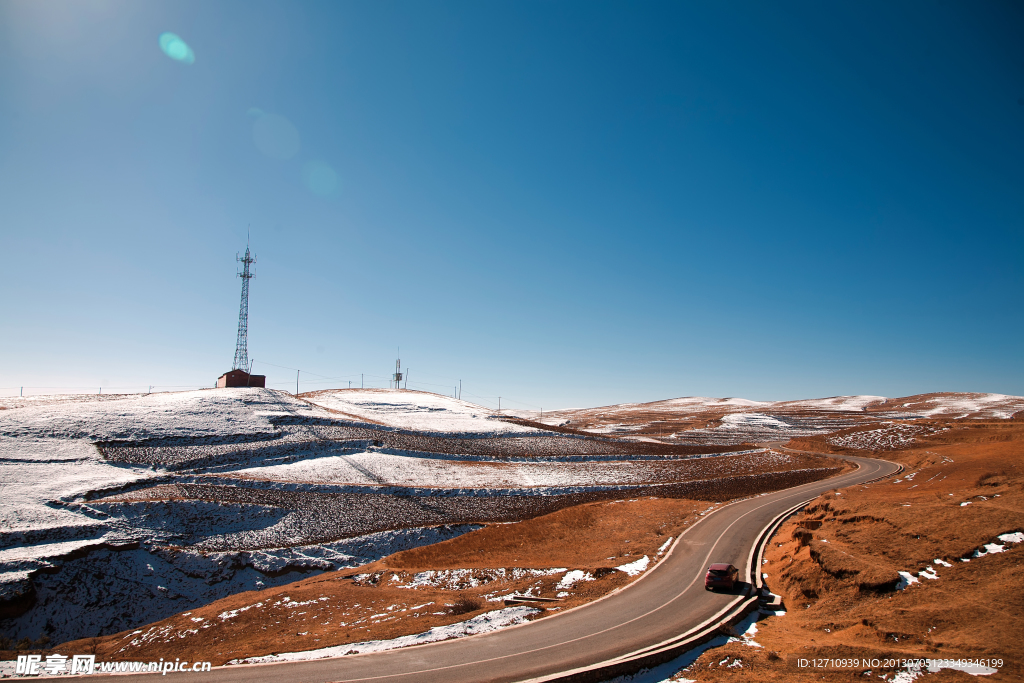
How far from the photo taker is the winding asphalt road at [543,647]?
15.1 m

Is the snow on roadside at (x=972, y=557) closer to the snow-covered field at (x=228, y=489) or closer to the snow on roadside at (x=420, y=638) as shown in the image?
the snow on roadside at (x=420, y=638)

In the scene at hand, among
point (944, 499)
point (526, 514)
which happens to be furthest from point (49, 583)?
point (944, 499)

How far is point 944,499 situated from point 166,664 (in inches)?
1605

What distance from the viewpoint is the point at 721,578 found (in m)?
21.7

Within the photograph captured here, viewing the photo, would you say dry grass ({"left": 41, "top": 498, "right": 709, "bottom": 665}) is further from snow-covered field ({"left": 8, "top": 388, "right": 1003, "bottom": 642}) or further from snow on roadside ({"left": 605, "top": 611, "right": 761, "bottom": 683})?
snow on roadside ({"left": 605, "top": 611, "right": 761, "bottom": 683})

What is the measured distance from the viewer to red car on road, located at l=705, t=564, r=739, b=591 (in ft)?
70.9

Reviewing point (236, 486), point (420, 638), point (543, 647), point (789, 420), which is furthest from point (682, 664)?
point (789, 420)

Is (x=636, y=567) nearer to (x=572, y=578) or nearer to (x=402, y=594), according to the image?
(x=572, y=578)

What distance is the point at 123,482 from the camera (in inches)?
1460

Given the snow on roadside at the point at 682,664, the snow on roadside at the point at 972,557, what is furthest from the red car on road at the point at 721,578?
the snow on roadside at the point at 972,557

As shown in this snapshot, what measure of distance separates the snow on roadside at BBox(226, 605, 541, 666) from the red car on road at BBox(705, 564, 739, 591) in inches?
347

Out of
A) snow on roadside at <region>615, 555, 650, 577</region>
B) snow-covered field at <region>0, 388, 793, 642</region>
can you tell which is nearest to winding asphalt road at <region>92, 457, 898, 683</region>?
snow on roadside at <region>615, 555, 650, 577</region>

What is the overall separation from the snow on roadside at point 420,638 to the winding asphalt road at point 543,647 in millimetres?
519

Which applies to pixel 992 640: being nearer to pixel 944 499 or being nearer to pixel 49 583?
pixel 944 499
